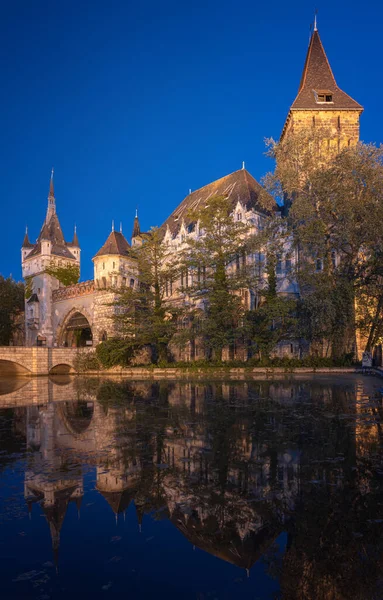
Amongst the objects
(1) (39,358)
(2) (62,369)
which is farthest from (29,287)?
(1) (39,358)

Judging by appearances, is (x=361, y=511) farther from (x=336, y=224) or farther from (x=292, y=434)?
(x=336, y=224)

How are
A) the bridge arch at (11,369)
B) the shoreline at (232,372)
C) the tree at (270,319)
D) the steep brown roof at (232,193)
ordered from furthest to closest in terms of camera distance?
the bridge arch at (11,369), the steep brown roof at (232,193), the tree at (270,319), the shoreline at (232,372)

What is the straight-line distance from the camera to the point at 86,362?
35.2m

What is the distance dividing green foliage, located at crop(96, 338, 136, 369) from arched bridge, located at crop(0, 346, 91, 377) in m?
6.70

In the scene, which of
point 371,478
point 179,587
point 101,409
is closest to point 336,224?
point 101,409

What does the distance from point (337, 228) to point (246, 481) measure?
76.9ft

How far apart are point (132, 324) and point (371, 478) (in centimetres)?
2818

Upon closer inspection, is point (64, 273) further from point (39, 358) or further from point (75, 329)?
point (39, 358)

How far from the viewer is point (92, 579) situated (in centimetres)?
247

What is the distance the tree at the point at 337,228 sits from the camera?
78.1 feet

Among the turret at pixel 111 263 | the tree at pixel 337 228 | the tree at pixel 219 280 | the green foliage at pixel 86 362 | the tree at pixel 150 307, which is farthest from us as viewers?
the turret at pixel 111 263

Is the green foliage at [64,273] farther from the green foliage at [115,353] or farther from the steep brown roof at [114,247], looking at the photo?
the green foliage at [115,353]

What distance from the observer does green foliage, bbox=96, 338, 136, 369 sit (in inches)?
1209

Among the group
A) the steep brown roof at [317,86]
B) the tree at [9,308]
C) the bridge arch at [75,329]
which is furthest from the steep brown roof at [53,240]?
the steep brown roof at [317,86]
